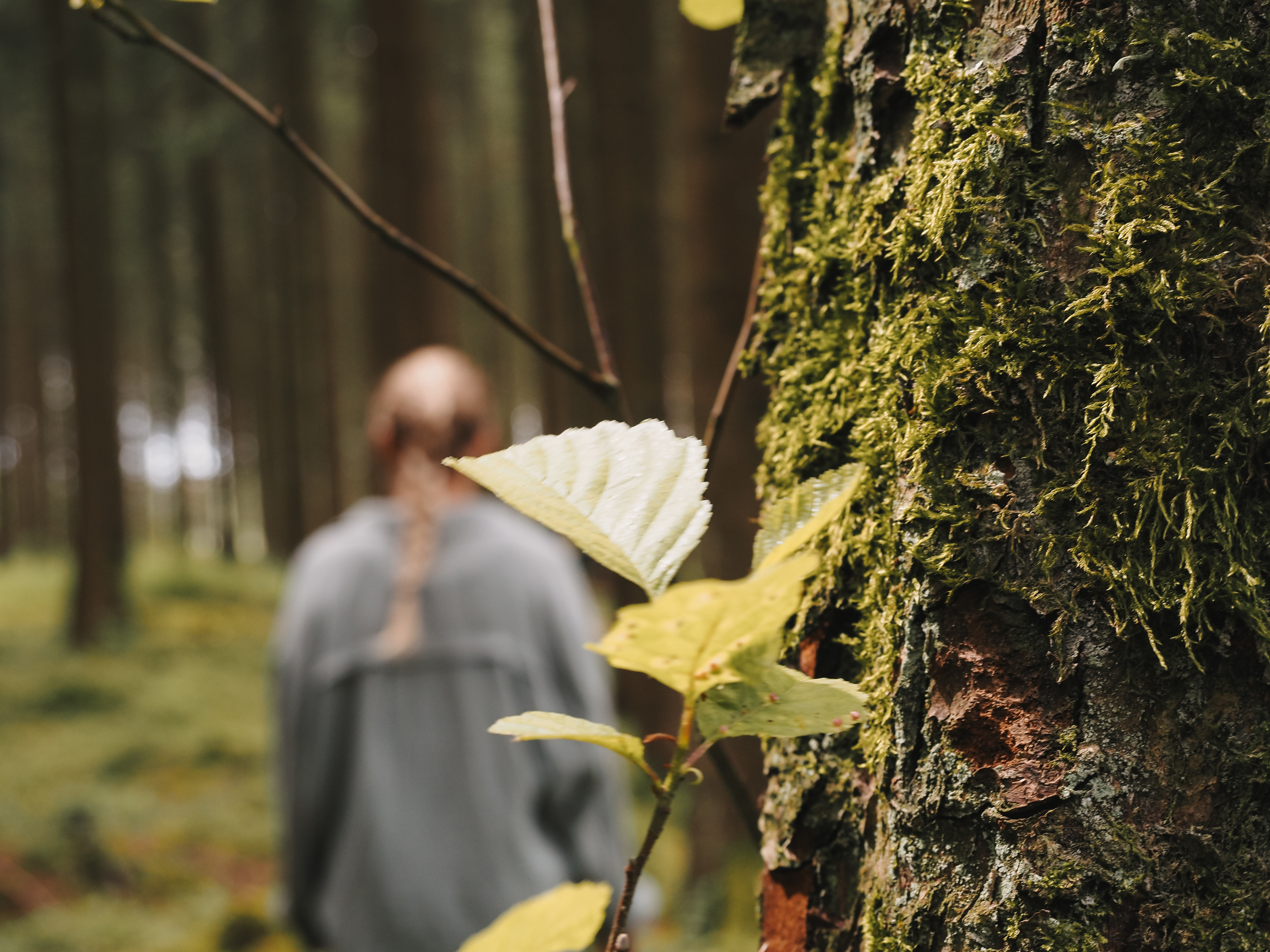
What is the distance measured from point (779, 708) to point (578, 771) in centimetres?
235

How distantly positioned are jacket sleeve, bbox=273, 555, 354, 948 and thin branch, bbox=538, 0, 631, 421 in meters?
2.17

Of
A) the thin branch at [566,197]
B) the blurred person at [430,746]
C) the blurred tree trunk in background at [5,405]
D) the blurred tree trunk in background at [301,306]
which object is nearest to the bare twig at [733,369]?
the thin branch at [566,197]

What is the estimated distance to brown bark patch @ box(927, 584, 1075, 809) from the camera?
1.79 ft

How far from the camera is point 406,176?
631 cm

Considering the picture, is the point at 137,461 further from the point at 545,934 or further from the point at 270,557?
the point at 545,934

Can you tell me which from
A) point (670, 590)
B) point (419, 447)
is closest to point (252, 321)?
point (419, 447)

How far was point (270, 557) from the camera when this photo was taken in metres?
15.9

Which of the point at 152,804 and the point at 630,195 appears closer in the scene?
the point at 630,195

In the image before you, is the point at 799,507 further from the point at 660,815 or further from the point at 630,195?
the point at 630,195

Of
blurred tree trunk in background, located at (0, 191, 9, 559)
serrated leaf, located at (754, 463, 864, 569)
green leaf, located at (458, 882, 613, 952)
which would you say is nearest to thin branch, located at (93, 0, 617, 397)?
serrated leaf, located at (754, 463, 864, 569)

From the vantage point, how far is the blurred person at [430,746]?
260cm

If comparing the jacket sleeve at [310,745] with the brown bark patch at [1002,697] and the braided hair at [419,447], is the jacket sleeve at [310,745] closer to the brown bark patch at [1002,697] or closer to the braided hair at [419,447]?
the braided hair at [419,447]

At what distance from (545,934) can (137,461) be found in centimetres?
3810

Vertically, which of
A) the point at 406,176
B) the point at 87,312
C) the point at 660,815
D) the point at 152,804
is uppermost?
the point at 406,176
